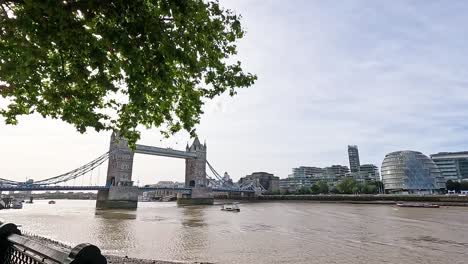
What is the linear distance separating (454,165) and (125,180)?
15005cm

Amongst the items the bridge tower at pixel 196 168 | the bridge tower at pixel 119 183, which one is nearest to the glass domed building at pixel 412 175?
the bridge tower at pixel 196 168

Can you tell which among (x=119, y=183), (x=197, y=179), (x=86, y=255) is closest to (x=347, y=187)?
(x=197, y=179)

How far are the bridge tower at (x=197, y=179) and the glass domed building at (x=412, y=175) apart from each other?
266 ft

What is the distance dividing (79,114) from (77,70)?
141 centimetres

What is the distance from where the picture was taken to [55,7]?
3914 millimetres

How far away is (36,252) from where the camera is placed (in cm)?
274

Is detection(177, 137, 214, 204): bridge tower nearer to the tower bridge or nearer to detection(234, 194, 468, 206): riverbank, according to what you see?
the tower bridge

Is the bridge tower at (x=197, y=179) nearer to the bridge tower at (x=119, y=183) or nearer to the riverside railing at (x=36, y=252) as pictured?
the bridge tower at (x=119, y=183)

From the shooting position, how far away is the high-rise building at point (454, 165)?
153000 millimetres

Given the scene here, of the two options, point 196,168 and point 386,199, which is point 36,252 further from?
point 196,168

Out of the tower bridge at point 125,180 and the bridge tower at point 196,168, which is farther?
the bridge tower at point 196,168

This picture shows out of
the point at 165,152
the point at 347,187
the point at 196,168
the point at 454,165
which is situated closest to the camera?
the point at 165,152

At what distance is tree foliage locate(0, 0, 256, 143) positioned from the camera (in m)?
4.36

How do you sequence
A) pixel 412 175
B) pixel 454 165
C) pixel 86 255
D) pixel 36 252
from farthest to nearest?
pixel 454 165 → pixel 412 175 → pixel 36 252 → pixel 86 255
